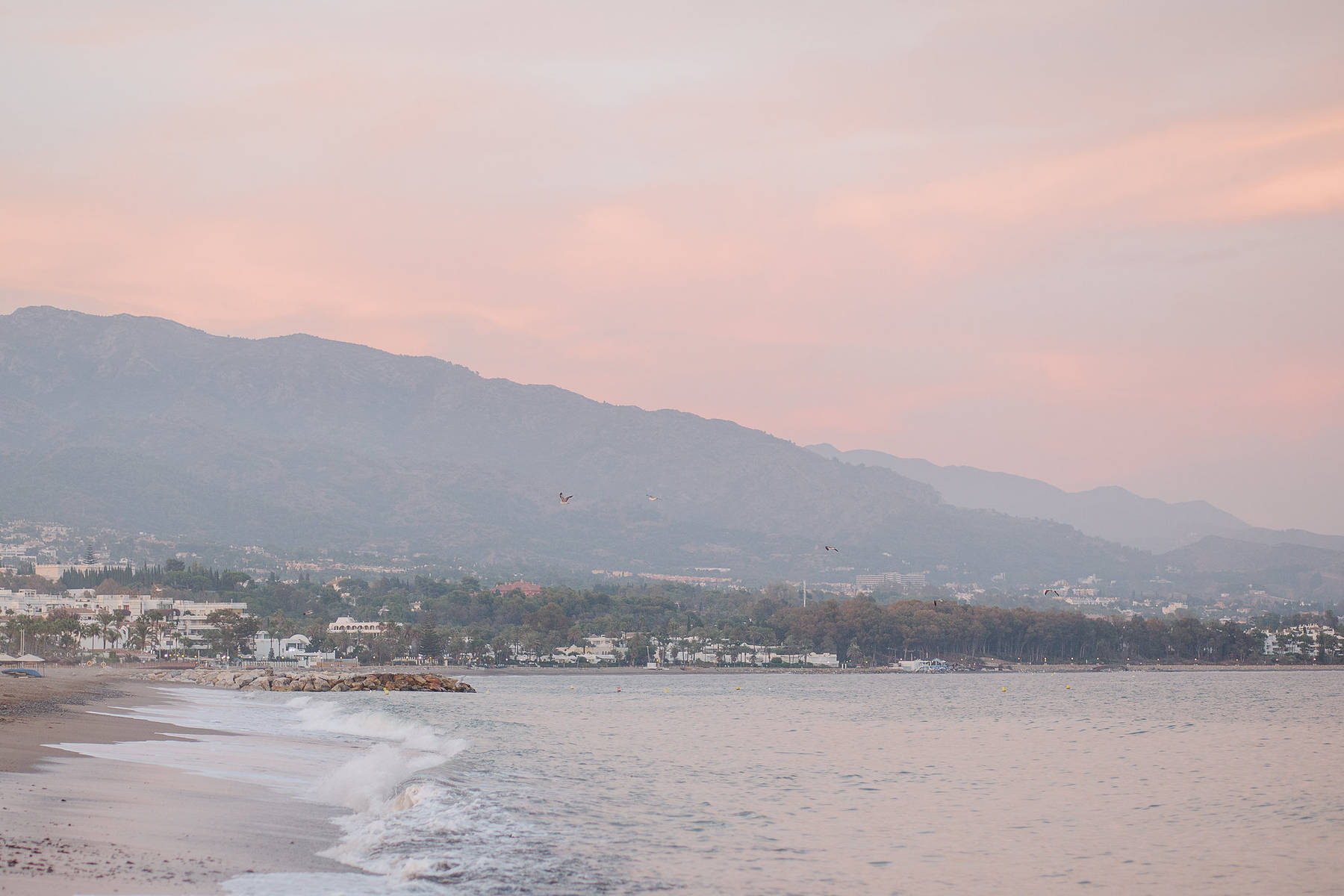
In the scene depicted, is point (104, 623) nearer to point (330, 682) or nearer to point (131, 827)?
point (330, 682)

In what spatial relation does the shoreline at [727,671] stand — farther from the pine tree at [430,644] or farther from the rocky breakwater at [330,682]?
the rocky breakwater at [330,682]

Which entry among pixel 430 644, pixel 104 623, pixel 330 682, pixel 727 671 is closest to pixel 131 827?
pixel 330 682

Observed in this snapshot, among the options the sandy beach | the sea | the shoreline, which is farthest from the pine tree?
the sandy beach

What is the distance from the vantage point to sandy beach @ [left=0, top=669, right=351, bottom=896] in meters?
17.4

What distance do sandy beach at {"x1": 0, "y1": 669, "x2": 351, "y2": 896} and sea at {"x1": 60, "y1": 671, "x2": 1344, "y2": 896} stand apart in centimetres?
86

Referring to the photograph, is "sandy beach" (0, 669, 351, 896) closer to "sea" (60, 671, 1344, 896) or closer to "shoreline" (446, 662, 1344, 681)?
"sea" (60, 671, 1344, 896)

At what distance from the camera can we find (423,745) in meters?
47.7

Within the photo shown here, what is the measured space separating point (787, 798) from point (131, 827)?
1709 centimetres

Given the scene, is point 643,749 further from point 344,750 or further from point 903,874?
point 903,874

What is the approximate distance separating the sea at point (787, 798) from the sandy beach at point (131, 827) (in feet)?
2.84

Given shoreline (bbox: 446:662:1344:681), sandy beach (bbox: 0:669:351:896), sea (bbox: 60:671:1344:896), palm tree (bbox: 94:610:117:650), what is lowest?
shoreline (bbox: 446:662:1344:681)

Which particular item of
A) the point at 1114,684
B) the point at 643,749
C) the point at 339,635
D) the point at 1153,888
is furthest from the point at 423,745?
the point at 339,635

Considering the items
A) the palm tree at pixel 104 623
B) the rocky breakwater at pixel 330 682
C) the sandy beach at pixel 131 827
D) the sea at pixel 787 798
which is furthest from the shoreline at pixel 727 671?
the sandy beach at pixel 131 827

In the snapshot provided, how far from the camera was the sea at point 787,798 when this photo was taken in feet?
72.0
